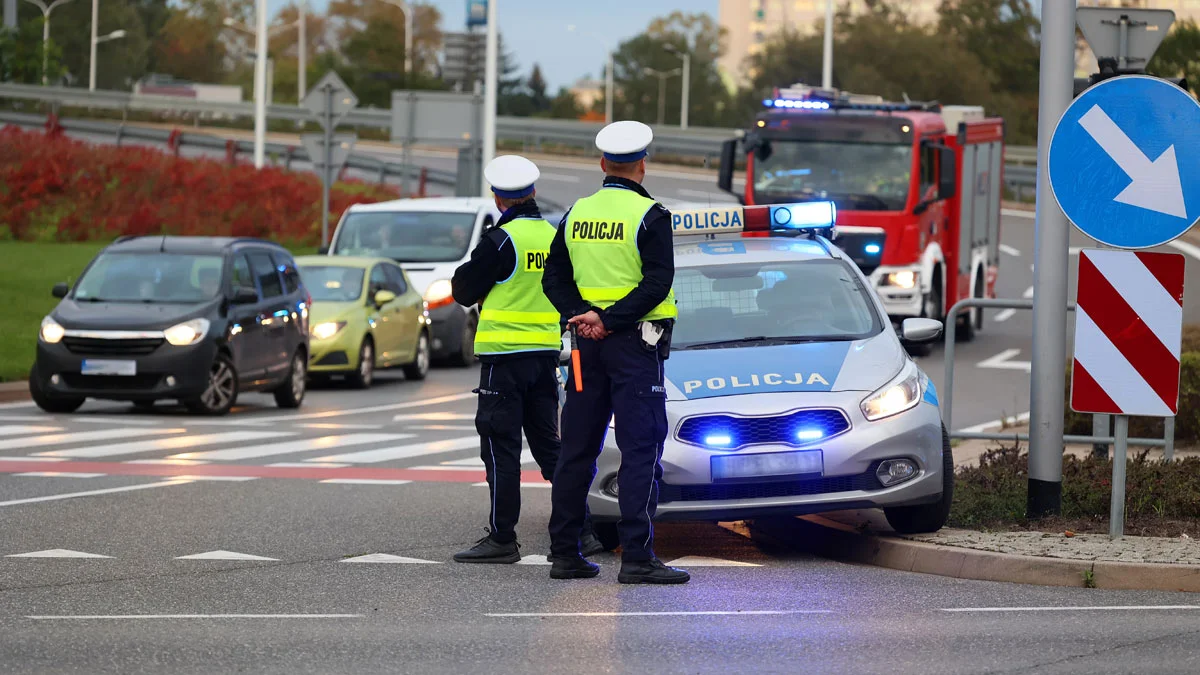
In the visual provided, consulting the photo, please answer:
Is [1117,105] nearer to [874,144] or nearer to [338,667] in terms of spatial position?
[338,667]

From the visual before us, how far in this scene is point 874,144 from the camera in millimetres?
25453

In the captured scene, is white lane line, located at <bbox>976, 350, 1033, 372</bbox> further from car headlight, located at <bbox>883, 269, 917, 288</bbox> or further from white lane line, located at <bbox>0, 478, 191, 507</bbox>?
white lane line, located at <bbox>0, 478, 191, 507</bbox>

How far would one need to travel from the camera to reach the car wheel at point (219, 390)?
18578 millimetres

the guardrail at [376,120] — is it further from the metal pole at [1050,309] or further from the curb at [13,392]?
the metal pole at [1050,309]

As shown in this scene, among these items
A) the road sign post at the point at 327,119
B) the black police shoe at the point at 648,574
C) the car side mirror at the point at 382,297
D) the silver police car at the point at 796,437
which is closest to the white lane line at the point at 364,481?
the silver police car at the point at 796,437

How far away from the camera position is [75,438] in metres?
16.2

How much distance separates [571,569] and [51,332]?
10.5 meters

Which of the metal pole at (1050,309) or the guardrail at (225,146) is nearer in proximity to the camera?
the metal pole at (1050,309)

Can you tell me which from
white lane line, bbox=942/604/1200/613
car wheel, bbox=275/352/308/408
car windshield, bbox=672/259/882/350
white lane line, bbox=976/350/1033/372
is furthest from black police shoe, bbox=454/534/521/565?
white lane line, bbox=976/350/1033/372

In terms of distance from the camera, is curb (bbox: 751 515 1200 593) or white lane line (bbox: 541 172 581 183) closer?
curb (bbox: 751 515 1200 593)

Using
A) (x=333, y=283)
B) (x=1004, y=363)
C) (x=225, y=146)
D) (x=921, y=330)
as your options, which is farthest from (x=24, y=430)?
(x=225, y=146)

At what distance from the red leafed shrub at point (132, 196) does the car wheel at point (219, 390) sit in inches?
734

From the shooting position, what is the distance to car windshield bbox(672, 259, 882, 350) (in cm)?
1041

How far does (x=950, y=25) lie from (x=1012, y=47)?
3445 mm
